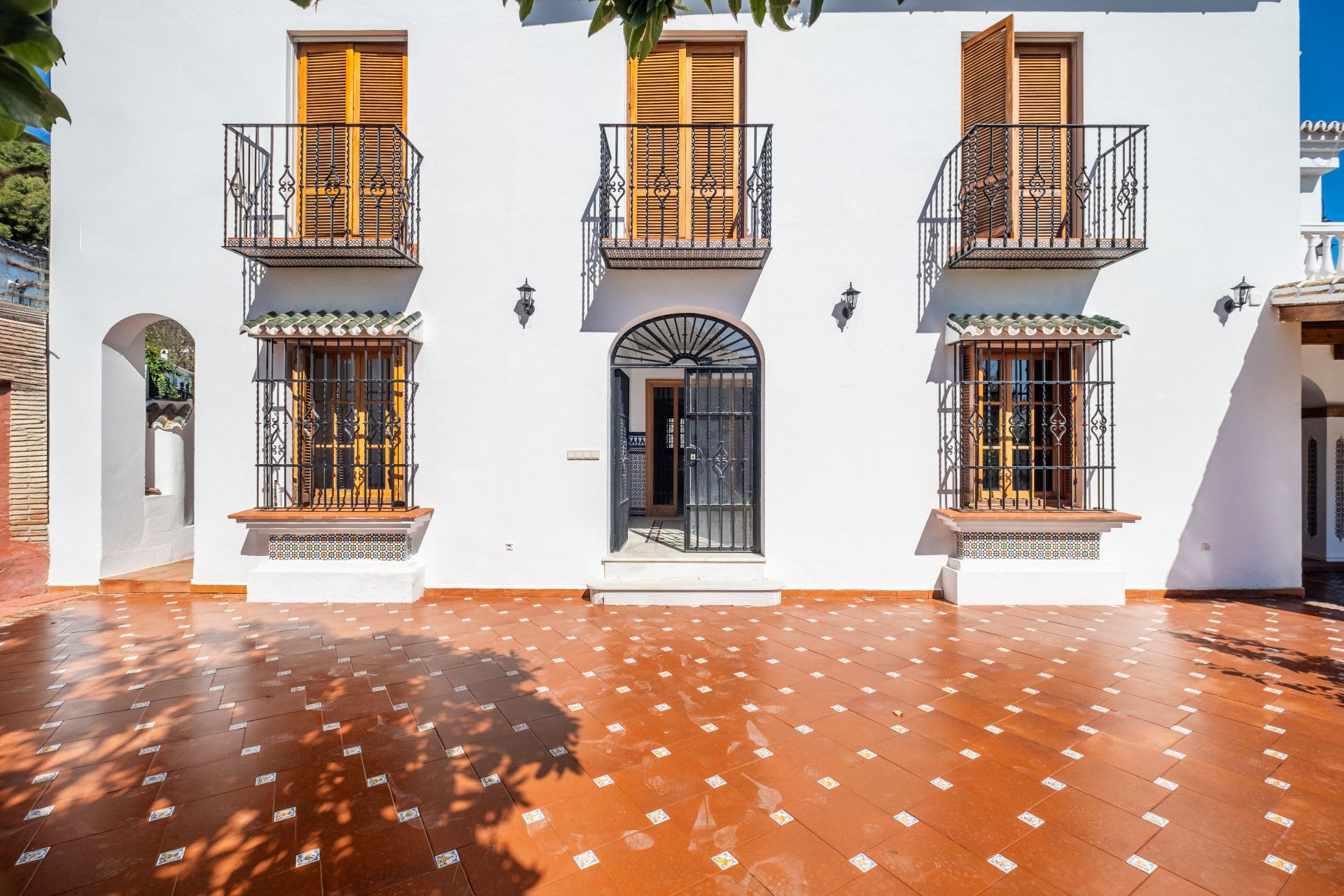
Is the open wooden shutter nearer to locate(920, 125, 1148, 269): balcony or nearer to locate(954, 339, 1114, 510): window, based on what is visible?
locate(920, 125, 1148, 269): balcony

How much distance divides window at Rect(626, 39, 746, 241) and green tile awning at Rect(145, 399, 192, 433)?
6911 millimetres

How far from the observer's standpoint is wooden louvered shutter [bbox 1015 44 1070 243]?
598cm

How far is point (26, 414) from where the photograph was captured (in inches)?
237

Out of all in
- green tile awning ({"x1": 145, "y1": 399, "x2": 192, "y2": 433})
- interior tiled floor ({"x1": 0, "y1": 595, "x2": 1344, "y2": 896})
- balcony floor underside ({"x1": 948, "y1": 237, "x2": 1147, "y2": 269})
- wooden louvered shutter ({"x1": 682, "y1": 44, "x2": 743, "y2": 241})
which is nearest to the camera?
interior tiled floor ({"x1": 0, "y1": 595, "x2": 1344, "y2": 896})

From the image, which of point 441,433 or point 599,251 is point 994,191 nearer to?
point 599,251

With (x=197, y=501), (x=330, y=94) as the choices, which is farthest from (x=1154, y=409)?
(x=197, y=501)

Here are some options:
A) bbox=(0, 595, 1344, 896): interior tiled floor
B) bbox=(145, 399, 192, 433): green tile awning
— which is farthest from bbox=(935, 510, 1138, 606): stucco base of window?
bbox=(145, 399, 192, 433): green tile awning

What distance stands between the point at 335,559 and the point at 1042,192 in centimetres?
812

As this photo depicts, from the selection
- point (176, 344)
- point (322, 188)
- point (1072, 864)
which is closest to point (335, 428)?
point (322, 188)

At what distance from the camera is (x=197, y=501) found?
5.97 metres

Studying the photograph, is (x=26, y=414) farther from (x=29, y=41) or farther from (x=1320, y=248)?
(x=1320, y=248)

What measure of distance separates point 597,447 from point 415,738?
3366mm

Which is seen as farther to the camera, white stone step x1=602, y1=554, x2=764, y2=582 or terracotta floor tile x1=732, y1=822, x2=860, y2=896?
white stone step x1=602, y1=554, x2=764, y2=582

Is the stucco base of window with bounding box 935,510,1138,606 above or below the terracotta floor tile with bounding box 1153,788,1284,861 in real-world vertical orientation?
above
